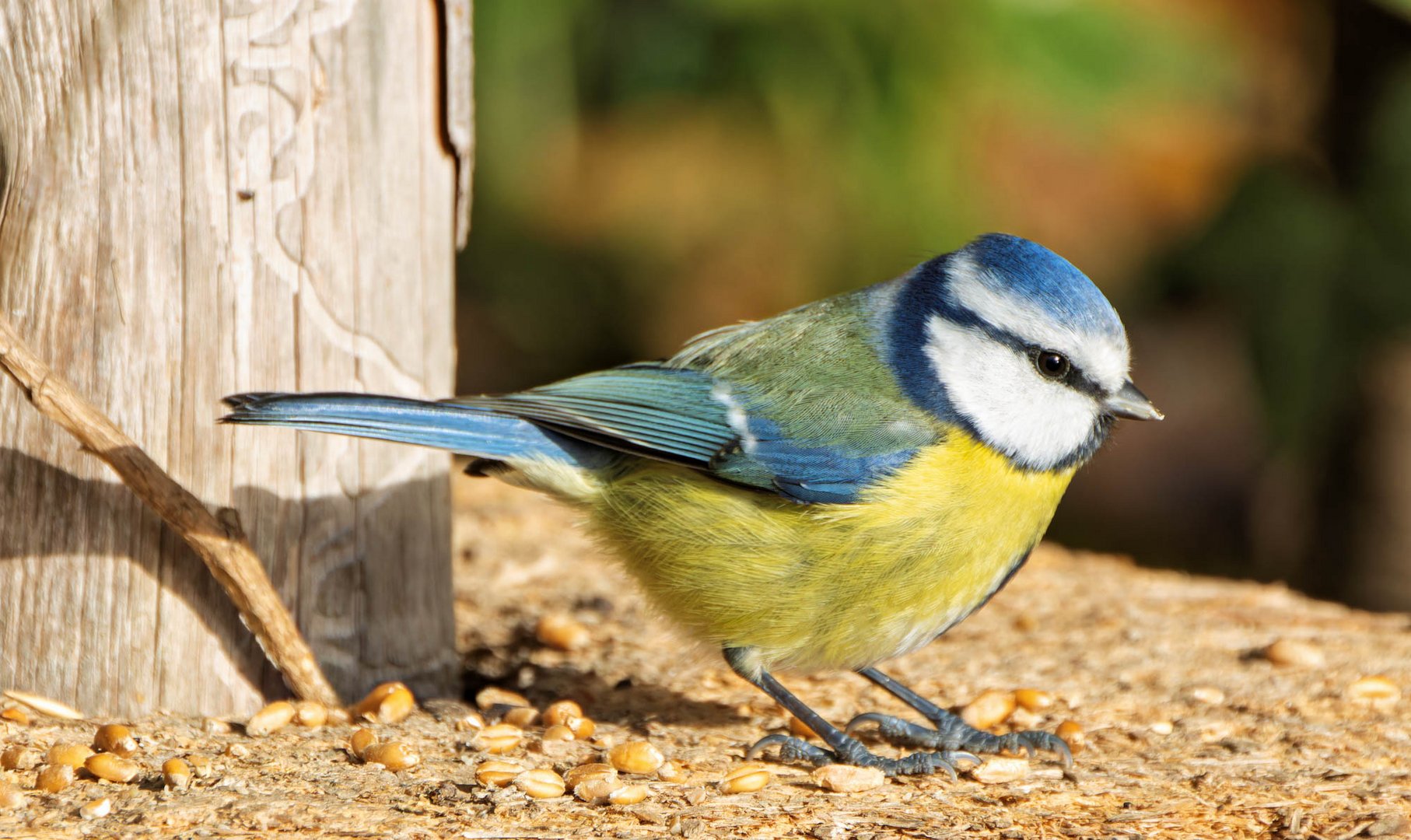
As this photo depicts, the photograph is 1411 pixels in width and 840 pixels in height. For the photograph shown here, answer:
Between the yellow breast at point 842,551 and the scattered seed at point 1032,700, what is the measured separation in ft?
1.42

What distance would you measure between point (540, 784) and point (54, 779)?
0.83 metres

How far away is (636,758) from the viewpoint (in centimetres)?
255

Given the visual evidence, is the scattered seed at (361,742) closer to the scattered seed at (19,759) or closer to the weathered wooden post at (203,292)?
the weathered wooden post at (203,292)

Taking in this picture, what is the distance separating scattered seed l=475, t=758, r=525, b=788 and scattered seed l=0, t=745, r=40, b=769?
79 centimetres

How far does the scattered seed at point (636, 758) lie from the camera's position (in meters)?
2.55

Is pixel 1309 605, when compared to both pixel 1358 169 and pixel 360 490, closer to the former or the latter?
pixel 1358 169

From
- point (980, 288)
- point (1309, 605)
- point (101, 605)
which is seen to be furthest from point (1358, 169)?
point (101, 605)

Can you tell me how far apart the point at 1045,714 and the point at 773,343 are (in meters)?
1.06

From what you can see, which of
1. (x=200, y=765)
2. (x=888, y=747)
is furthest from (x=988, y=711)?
(x=200, y=765)

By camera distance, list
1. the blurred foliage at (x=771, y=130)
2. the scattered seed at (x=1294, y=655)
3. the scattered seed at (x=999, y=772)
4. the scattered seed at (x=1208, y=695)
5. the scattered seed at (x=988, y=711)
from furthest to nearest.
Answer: the blurred foliage at (x=771, y=130) < the scattered seed at (x=1294, y=655) < the scattered seed at (x=1208, y=695) < the scattered seed at (x=988, y=711) < the scattered seed at (x=999, y=772)

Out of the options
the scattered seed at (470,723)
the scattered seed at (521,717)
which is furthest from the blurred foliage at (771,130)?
the scattered seed at (470,723)

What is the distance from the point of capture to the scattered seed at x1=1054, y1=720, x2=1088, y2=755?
2873 millimetres

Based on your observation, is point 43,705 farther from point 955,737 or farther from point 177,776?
point 955,737

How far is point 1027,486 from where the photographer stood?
2730mm
